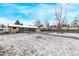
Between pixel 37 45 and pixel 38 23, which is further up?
pixel 38 23

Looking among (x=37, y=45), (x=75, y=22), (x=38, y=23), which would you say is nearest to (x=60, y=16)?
(x=75, y=22)

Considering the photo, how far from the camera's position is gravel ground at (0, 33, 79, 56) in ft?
8.26

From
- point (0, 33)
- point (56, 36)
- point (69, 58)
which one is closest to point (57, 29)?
point (56, 36)

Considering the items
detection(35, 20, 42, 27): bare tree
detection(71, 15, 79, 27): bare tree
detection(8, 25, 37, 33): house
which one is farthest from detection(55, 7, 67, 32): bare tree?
detection(8, 25, 37, 33): house

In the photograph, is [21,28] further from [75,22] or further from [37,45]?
[75,22]

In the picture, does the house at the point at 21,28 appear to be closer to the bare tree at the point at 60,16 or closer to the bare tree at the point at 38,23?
the bare tree at the point at 38,23

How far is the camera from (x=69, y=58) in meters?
2.50

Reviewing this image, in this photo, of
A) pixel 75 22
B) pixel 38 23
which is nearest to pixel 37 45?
pixel 38 23

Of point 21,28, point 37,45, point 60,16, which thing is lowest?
point 37,45

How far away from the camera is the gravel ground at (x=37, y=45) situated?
252 centimetres

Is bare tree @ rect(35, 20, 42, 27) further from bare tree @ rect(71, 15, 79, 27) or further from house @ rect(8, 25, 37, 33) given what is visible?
bare tree @ rect(71, 15, 79, 27)

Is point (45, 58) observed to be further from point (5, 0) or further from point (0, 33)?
point (5, 0)

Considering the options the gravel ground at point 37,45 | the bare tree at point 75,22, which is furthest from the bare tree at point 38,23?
the bare tree at point 75,22

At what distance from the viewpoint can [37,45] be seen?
257 centimetres
